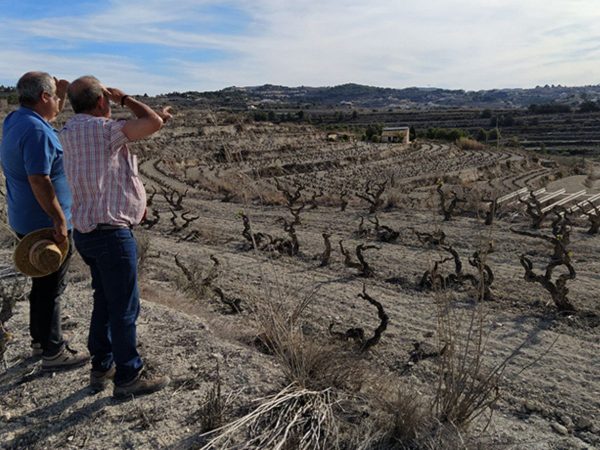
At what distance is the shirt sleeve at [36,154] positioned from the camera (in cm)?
304

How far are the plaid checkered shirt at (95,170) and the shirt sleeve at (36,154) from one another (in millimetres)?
203

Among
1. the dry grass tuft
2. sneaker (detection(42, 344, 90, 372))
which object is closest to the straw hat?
sneaker (detection(42, 344, 90, 372))

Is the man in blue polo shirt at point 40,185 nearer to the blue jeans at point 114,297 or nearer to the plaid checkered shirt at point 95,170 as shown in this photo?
the plaid checkered shirt at point 95,170

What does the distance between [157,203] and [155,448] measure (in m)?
→ 12.4

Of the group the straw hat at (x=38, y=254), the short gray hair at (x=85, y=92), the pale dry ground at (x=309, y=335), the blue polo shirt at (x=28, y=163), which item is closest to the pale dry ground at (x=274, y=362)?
the pale dry ground at (x=309, y=335)

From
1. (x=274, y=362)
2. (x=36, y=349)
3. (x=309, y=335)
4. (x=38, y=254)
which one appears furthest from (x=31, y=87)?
(x=309, y=335)

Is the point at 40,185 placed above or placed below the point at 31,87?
below

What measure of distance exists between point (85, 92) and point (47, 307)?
4.80 ft

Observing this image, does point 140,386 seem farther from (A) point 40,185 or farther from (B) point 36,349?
(A) point 40,185

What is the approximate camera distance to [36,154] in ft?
10.0

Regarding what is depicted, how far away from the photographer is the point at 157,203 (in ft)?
48.4

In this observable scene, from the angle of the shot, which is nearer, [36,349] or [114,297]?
[114,297]

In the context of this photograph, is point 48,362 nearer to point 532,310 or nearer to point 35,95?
point 35,95

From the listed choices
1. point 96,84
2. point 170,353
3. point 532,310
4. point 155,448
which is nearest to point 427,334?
point 532,310
